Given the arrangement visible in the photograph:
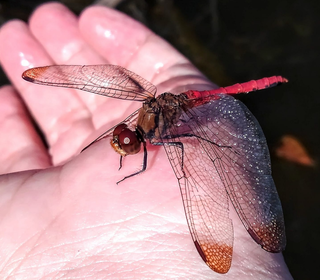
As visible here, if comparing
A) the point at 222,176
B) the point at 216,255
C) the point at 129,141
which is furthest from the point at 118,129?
the point at 216,255

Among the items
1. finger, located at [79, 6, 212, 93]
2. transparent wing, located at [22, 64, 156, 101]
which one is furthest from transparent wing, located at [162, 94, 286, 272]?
finger, located at [79, 6, 212, 93]

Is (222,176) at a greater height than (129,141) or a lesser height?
lesser

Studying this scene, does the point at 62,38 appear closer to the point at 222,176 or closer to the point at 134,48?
the point at 134,48

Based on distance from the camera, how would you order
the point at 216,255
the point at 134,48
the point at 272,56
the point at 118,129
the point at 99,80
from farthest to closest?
the point at 272,56
the point at 134,48
the point at 99,80
the point at 118,129
the point at 216,255

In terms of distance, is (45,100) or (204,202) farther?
(45,100)

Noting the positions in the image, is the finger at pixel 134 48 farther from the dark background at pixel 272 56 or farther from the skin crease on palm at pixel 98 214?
the dark background at pixel 272 56

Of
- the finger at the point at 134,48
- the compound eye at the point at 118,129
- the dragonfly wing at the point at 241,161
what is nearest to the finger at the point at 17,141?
the compound eye at the point at 118,129

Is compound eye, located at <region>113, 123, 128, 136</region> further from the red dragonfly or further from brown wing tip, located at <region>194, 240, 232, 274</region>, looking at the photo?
brown wing tip, located at <region>194, 240, 232, 274</region>

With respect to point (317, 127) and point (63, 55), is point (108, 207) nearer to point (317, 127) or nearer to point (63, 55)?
point (63, 55)
